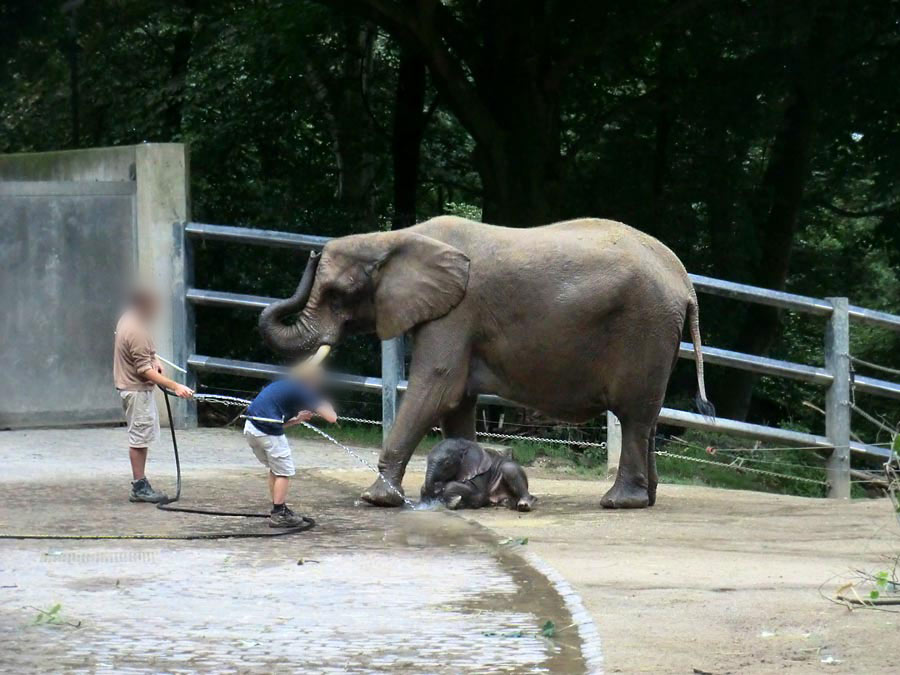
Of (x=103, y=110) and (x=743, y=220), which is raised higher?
(x=103, y=110)

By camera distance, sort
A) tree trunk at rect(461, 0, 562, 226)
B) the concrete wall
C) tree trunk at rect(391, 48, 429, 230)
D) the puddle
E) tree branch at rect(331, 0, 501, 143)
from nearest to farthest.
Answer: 1. the puddle
2. the concrete wall
3. tree branch at rect(331, 0, 501, 143)
4. tree trunk at rect(461, 0, 562, 226)
5. tree trunk at rect(391, 48, 429, 230)

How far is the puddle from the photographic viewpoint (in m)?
6.02

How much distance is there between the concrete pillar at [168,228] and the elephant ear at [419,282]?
4126 mm

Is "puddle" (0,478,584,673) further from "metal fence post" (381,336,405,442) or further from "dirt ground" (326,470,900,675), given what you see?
"metal fence post" (381,336,405,442)

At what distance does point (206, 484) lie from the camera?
11094 mm

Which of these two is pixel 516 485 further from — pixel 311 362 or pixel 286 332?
pixel 286 332

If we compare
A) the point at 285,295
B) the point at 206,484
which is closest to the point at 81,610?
the point at 206,484

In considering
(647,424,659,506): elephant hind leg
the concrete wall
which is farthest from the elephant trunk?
the concrete wall

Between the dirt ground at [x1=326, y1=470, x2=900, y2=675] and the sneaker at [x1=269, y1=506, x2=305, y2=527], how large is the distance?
1173 millimetres

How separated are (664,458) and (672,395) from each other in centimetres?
427

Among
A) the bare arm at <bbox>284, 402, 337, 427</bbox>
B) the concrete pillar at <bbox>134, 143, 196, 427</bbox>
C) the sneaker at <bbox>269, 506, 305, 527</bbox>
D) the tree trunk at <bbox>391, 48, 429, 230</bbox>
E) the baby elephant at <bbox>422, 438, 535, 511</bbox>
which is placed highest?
the tree trunk at <bbox>391, 48, 429, 230</bbox>

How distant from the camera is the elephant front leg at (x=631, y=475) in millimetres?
10312

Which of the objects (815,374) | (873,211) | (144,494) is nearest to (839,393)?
(815,374)

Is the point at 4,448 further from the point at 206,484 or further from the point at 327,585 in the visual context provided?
the point at 327,585
